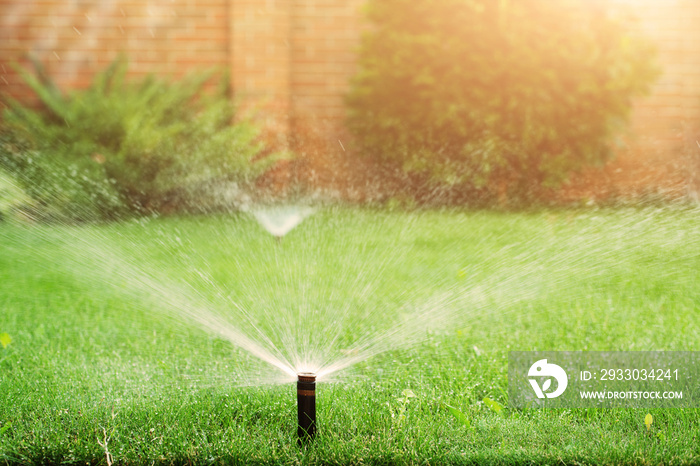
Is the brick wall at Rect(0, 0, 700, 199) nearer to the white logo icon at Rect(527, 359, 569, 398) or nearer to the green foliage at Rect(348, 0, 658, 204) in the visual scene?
the green foliage at Rect(348, 0, 658, 204)

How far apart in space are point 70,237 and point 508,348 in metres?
3.38

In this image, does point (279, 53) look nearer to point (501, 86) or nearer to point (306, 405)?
point (501, 86)

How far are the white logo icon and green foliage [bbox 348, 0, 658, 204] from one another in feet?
13.3

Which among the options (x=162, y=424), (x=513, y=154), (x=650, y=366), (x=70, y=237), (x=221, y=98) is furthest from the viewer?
(x=221, y=98)

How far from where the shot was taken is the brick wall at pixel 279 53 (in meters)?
7.15

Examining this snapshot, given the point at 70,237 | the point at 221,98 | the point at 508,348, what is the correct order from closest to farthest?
the point at 508,348 < the point at 70,237 < the point at 221,98

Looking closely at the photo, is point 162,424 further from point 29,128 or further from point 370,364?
point 29,128

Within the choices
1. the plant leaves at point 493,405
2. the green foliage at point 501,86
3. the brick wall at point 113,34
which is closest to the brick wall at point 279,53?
the brick wall at point 113,34

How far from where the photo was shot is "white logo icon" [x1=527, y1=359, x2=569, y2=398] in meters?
2.32

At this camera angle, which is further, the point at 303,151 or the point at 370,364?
the point at 303,151

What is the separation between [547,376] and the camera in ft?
7.97

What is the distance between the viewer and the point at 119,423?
2.09 metres

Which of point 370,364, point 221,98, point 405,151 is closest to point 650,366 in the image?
point 370,364

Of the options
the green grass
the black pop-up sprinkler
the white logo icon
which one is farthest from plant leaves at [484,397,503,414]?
the black pop-up sprinkler
